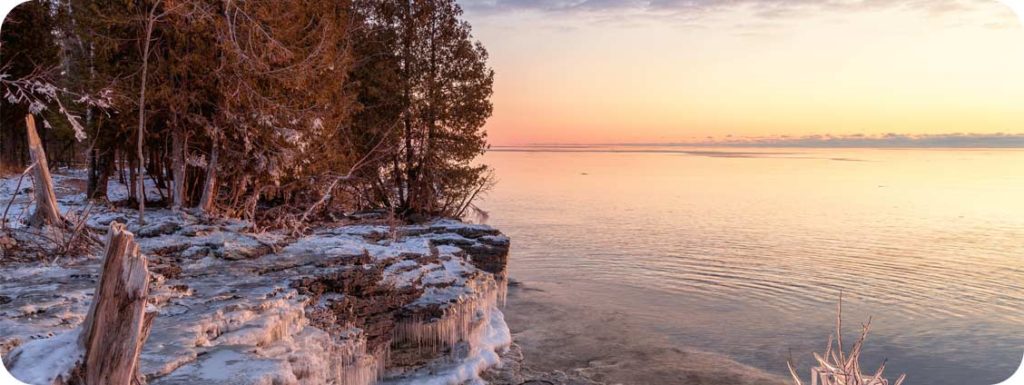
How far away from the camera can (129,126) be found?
50.9 feet

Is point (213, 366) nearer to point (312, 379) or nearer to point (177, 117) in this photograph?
point (312, 379)

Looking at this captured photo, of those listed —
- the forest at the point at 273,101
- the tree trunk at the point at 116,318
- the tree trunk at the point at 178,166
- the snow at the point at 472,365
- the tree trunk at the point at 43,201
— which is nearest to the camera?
the tree trunk at the point at 116,318

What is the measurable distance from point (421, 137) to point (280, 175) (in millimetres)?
7530

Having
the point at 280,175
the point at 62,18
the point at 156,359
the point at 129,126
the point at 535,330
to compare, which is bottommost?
the point at 535,330

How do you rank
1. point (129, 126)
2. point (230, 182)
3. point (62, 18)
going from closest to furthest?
point (129, 126) → point (230, 182) → point (62, 18)

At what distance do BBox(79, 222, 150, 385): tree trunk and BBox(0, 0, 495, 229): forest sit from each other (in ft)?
18.2

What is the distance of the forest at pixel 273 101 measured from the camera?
1499cm

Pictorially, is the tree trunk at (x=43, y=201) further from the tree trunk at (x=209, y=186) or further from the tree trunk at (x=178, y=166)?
the tree trunk at (x=209, y=186)

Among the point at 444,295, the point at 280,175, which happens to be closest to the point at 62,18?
the point at 280,175

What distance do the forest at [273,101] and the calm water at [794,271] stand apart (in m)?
6.09

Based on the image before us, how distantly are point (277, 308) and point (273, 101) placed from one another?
29.1ft

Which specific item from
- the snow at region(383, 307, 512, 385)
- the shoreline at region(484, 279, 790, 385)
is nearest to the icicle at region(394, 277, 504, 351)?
the snow at region(383, 307, 512, 385)

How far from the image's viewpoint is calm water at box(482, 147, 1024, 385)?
1642 centimetres

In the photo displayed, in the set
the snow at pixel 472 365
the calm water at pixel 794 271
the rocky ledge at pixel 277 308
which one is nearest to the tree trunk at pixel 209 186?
the rocky ledge at pixel 277 308
